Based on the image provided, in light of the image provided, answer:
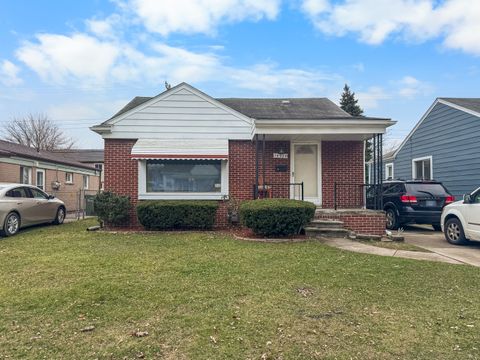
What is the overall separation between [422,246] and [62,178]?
20.1 m

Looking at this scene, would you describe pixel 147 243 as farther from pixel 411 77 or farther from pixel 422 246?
pixel 411 77

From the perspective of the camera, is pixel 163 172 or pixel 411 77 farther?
pixel 411 77

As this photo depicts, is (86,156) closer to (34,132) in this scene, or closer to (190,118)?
(34,132)

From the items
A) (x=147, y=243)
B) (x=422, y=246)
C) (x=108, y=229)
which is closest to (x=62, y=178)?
(x=108, y=229)

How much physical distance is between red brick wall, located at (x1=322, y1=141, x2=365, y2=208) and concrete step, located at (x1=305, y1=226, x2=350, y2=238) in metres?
2.42

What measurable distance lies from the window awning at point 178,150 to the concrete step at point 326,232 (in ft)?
11.4

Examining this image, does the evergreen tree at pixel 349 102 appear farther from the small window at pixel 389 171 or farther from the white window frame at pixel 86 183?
the white window frame at pixel 86 183

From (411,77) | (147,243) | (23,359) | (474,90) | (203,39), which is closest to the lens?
(23,359)

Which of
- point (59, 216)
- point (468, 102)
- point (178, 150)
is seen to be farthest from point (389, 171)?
point (59, 216)

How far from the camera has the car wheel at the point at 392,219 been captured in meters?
11.4

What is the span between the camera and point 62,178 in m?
21.3

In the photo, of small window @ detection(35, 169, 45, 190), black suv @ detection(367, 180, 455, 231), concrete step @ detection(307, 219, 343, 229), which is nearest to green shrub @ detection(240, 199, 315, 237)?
concrete step @ detection(307, 219, 343, 229)

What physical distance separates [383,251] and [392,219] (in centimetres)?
437

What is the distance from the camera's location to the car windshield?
433 inches
